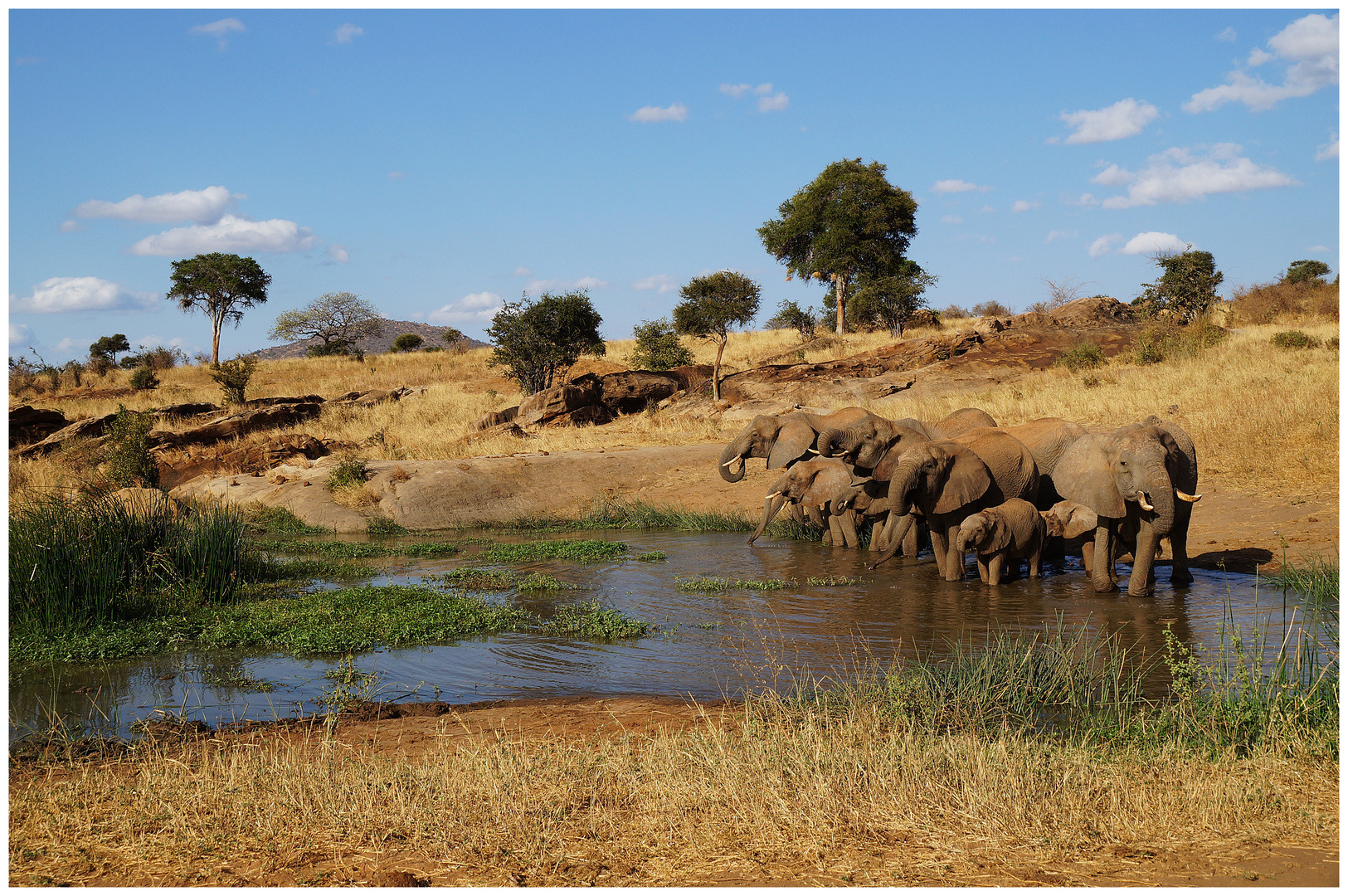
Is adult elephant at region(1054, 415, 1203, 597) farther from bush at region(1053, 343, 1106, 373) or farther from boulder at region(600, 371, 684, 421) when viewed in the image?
boulder at region(600, 371, 684, 421)

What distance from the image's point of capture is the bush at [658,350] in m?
34.1

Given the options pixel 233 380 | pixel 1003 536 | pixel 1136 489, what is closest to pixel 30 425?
pixel 233 380

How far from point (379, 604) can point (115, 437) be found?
14.7 metres

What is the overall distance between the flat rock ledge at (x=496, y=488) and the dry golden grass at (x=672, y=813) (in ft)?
39.8

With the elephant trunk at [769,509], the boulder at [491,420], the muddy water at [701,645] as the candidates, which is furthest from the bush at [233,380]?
the muddy water at [701,645]

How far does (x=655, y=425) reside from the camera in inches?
1023

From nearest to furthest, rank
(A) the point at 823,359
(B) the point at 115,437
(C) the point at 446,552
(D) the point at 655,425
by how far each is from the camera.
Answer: (C) the point at 446,552
(B) the point at 115,437
(D) the point at 655,425
(A) the point at 823,359

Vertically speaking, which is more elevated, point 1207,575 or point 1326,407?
point 1326,407

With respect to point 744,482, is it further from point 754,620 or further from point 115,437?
point 115,437

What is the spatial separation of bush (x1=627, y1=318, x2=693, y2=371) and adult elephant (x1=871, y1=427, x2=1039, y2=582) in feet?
76.8

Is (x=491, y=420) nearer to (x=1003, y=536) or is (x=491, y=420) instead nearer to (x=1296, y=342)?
(x=1003, y=536)

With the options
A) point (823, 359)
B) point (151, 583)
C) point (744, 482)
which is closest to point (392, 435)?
point (744, 482)

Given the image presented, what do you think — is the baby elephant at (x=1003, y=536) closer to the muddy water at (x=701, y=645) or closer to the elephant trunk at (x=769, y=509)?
the muddy water at (x=701, y=645)

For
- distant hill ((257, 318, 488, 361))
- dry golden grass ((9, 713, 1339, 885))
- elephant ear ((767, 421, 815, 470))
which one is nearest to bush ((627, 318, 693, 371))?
elephant ear ((767, 421, 815, 470))
